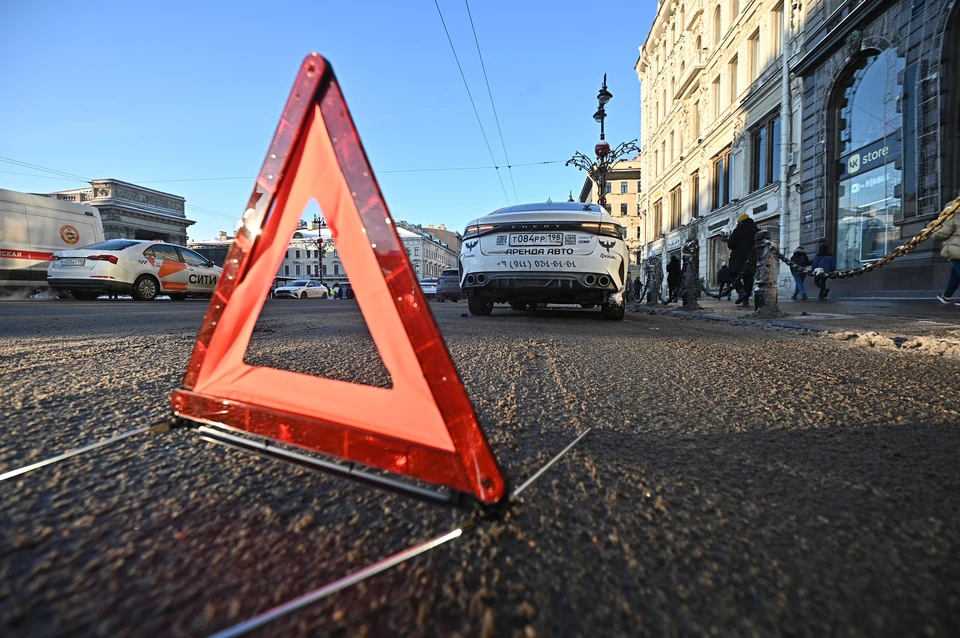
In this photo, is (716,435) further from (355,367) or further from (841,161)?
Result: (841,161)

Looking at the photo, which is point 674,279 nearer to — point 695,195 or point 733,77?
point 733,77

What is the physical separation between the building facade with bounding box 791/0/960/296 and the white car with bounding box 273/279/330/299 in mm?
23833

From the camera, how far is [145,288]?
10477 mm

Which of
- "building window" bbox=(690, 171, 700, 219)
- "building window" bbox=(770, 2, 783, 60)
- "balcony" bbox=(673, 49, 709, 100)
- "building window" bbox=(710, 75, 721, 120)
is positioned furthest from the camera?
"building window" bbox=(690, 171, 700, 219)

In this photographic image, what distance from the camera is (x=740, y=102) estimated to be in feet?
62.1

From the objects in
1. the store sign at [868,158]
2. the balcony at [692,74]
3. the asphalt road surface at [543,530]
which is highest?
the balcony at [692,74]

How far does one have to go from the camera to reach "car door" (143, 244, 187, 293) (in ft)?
34.7

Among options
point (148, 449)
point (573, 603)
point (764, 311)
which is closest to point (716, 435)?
point (573, 603)

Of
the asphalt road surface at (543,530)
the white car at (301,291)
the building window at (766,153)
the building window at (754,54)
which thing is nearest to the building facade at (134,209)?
the white car at (301,291)

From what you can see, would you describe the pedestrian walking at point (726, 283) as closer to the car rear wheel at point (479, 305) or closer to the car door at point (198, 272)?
the car rear wheel at point (479, 305)

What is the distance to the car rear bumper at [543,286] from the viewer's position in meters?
5.29

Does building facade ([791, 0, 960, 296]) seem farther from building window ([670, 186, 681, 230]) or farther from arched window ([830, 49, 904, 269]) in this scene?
building window ([670, 186, 681, 230])

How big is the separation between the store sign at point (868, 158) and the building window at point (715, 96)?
1012 cm

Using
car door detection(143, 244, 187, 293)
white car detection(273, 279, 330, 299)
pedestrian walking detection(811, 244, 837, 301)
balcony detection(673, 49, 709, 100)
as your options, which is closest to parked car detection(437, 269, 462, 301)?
white car detection(273, 279, 330, 299)
